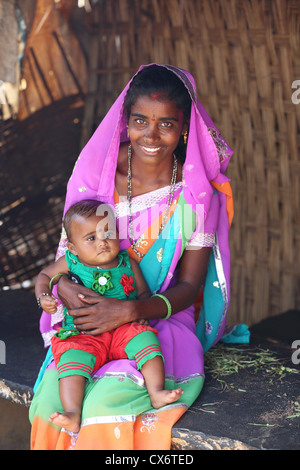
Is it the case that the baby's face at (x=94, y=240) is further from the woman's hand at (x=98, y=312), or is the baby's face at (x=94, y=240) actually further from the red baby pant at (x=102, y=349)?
the red baby pant at (x=102, y=349)

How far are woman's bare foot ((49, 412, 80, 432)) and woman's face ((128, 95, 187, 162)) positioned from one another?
1095mm

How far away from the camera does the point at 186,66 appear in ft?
13.6

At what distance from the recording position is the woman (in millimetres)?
2350

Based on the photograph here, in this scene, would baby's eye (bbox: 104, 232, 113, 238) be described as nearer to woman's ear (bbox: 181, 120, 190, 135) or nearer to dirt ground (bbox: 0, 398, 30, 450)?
woman's ear (bbox: 181, 120, 190, 135)

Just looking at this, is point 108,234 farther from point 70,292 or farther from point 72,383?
point 72,383

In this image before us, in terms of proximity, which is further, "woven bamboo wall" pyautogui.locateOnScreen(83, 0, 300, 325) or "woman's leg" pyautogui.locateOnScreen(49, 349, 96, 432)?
"woven bamboo wall" pyautogui.locateOnScreen(83, 0, 300, 325)

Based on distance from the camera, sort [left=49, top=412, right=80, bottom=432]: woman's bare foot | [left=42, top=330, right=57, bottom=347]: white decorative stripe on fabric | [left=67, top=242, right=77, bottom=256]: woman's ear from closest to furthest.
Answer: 1. [left=49, top=412, right=80, bottom=432]: woman's bare foot
2. [left=67, top=242, right=77, bottom=256]: woman's ear
3. [left=42, top=330, right=57, bottom=347]: white decorative stripe on fabric

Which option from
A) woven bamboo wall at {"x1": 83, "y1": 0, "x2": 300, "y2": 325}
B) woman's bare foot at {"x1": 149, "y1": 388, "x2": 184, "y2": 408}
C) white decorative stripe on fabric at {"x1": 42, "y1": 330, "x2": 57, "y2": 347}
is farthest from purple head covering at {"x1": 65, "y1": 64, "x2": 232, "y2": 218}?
woven bamboo wall at {"x1": 83, "y1": 0, "x2": 300, "y2": 325}

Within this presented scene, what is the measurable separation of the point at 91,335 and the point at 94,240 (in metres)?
0.36

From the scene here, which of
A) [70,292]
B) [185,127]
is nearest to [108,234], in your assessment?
[70,292]

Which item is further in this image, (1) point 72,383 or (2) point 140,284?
(2) point 140,284

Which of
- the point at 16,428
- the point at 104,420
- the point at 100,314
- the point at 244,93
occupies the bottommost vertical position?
the point at 16,428

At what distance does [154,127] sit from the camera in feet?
7.96

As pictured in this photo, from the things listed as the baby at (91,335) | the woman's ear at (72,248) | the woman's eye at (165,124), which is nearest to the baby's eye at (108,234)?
the baby at (91,335)
